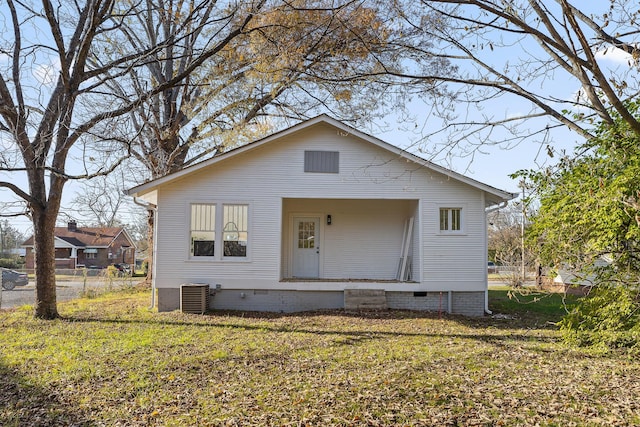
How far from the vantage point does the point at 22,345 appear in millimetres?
8414

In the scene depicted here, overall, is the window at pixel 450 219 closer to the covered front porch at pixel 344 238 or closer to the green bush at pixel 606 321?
the covered front porch at pixel 344 238

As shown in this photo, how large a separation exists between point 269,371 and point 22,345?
15.7 feet

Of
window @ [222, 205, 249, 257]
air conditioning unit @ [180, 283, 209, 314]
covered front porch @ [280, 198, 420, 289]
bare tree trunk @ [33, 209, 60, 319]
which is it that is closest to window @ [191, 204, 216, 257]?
window @ [222, 205, 249, 257]

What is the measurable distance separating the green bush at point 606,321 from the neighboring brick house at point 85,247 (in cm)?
3961

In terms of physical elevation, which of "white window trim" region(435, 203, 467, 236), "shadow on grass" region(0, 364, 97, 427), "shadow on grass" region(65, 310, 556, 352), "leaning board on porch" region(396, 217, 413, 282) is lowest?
"shadow on grass" region(0, 364, 97, 427)

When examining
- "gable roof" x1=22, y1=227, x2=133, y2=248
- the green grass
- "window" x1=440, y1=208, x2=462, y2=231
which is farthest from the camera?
"gable roof" x1=22, y1=227, x2=133, y2=248

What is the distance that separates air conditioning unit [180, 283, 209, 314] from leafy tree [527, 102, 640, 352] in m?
7.49

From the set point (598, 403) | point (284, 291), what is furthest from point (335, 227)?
point (598, 403)

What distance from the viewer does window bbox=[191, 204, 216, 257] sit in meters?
12.4

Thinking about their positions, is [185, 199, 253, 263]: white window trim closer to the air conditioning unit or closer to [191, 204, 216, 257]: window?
[191, 204, 216, 257]: window

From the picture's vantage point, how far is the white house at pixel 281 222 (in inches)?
483

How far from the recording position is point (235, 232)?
1247 centimetres

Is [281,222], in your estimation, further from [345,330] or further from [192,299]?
[345,330]

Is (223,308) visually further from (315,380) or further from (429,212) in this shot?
(315,380)
